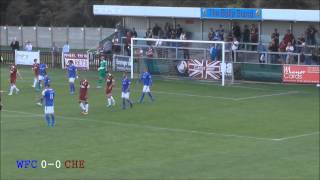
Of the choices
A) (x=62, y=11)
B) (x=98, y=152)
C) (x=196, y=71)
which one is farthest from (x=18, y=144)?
(x=62, y=11)


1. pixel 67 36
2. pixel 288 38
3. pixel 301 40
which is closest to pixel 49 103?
pixel 288 38

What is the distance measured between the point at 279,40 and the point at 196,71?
6.29 m

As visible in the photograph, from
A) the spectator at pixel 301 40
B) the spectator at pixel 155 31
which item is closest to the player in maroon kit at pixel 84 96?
the spectator at pixel 301 40

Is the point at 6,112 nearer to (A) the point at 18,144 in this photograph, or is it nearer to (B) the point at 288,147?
(A) the point at 18,144

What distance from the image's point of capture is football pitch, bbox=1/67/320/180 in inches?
1067

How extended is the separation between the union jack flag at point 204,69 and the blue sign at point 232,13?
453 cm

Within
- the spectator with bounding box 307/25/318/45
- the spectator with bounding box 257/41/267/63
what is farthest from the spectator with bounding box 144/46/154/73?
the spectator with bounding box 307/25/318/45

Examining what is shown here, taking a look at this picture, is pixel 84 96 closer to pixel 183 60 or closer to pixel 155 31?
pixel 183 60

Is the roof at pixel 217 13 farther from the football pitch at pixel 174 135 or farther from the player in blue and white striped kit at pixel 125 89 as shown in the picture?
the player in blue and white striped kit at pixel 125 89

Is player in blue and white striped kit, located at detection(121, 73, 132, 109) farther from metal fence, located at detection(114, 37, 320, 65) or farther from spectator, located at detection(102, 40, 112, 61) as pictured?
spectator, located at detection(102, 40, 112, 61)

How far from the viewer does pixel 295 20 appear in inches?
2158

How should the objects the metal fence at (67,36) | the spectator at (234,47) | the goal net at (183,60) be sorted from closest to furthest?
the goal net at (183,60) → the spectator at (234,47) → the metal fence at (67,36)

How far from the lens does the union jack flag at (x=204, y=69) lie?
54.3 meters

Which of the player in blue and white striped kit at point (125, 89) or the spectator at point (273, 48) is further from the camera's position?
the spectator at point (273, 48)
